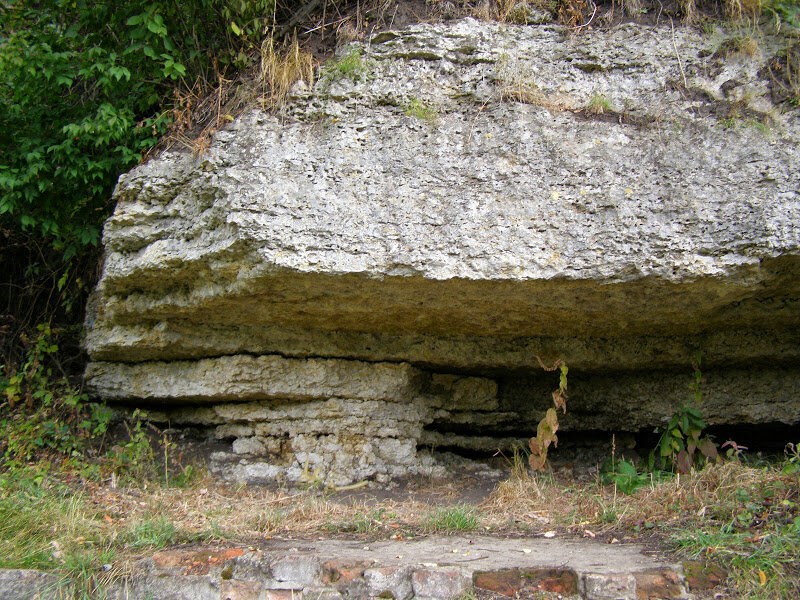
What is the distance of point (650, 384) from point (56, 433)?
4.63 meters

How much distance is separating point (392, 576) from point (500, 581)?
1.55 feet

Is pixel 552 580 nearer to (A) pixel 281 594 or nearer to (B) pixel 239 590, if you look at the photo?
(A) pixel 281 594

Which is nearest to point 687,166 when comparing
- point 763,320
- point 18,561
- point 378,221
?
point 763,320

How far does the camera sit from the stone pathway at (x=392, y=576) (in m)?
2.53

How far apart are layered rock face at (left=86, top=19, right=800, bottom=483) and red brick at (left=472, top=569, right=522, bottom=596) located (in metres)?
Result: 1.48

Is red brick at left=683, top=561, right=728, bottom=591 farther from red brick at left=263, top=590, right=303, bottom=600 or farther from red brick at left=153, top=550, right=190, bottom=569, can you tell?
red brick at left=153, top=550, right=190, bottom=569

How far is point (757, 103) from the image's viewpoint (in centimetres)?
359

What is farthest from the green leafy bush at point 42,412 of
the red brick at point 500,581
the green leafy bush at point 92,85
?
the red brick at point 500,581

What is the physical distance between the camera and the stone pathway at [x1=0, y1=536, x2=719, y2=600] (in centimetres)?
253

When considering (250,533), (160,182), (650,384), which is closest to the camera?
(250,533)

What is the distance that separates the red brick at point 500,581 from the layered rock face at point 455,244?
4.84 ft

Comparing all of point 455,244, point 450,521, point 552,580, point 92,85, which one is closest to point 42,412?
point 92,85

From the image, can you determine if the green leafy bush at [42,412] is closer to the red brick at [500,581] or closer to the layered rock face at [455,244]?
the layered rock face at [455,244]

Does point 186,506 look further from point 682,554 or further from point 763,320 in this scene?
point 763,320
